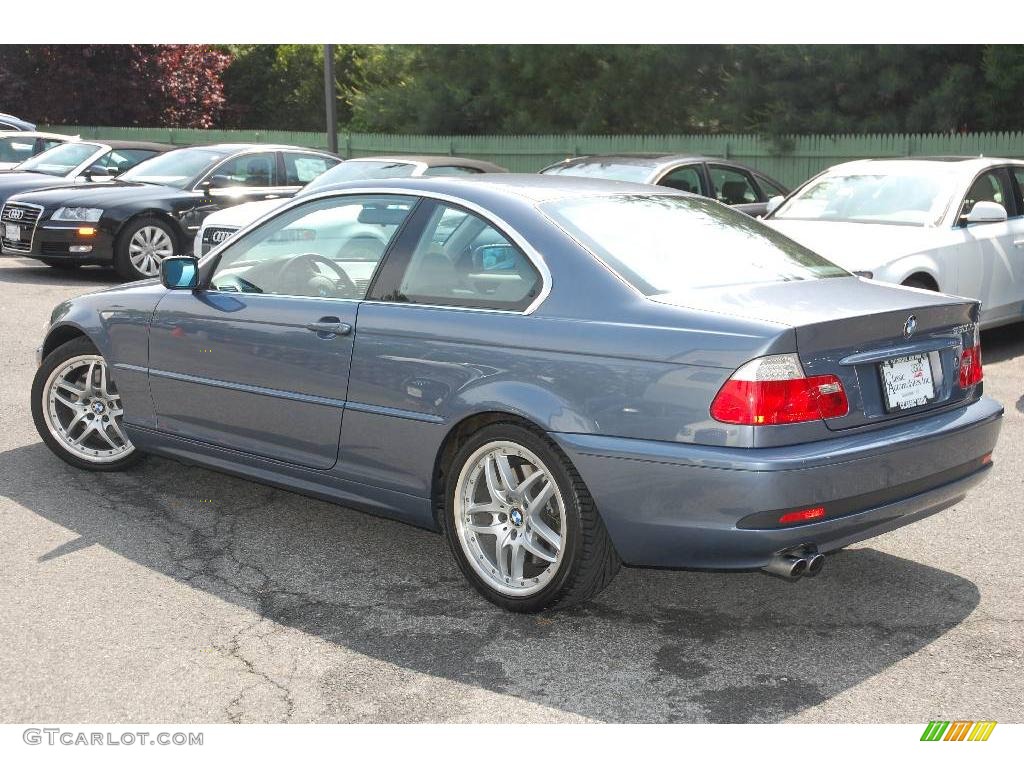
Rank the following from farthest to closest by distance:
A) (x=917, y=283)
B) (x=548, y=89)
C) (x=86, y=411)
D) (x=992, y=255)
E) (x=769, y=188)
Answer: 1. (x=548, y=89)
2. (x=769, y=188)
3. (x=992, y=255)
4. (x=917, y=283)
5. (x=86, y=411)

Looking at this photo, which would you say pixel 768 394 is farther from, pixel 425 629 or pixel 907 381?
pixel 425 629

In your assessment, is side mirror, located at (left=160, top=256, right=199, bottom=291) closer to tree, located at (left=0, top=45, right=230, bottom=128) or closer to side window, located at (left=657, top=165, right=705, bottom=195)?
side window, located at (left=657, top=165, right=705, bottom=195)

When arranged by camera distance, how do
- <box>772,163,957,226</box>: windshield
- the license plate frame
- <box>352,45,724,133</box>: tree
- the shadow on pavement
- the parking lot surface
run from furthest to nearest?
1. <box>352,45,724,133</box>: tree
2. <box>772,163,957,226</box>: windshield
3. the license plate frame
4. the shadow on pavement
5. the parking lot surface

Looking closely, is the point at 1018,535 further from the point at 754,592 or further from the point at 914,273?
the point at 914,273

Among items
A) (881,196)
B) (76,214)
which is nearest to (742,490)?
(881,196)

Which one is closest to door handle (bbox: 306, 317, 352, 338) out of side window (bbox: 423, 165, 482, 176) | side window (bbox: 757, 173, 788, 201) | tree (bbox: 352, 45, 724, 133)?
side window (bbox: 423, 165, 482, 176)

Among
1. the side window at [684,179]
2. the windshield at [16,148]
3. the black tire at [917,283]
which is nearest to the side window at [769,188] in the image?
the side window at [684,179]

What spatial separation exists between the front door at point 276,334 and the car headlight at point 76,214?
8.92 m

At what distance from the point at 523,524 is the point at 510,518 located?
57 mm

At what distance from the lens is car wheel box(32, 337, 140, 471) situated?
6.52 metres

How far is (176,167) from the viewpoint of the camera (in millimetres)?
15367

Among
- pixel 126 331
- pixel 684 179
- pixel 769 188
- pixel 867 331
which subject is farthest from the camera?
pixel 769 188

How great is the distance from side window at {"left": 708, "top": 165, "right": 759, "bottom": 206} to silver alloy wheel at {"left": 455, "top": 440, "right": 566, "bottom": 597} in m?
8.35

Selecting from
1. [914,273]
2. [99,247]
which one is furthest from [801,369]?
[99,247]
